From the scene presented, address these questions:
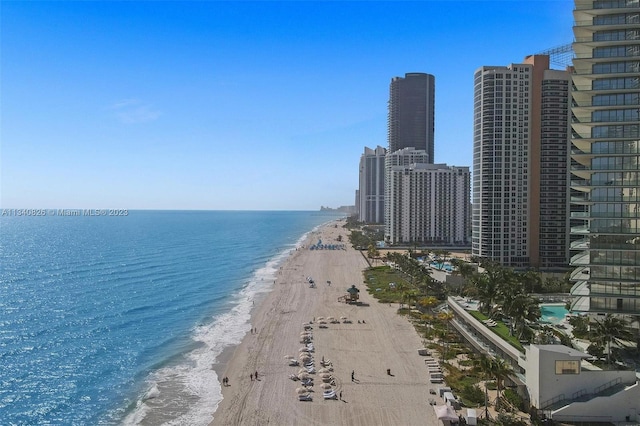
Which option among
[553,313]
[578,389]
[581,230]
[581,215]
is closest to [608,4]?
[581,215]

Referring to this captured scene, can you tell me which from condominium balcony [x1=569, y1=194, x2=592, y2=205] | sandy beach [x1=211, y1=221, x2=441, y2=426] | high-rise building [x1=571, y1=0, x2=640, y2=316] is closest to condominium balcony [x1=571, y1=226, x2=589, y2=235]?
high-rise building [x1=571, y1=0, x2=640, y2=316]

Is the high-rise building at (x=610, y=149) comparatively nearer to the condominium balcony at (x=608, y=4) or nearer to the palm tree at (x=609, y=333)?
the condominium balcony at (x=608, y=4)

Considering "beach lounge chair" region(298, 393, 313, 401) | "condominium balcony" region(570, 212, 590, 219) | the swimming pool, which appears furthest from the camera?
the swimming pool

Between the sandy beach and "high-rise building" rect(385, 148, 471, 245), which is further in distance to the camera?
"high-rise building" rect(385, 148, 471, 245)

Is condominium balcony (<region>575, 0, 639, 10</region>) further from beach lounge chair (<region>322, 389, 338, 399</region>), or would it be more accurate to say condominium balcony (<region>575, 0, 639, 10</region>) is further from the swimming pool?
beach lounge chair (<region>322, 389, 338, 399</region>)

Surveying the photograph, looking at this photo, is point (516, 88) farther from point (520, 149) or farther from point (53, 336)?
point (53, 336)

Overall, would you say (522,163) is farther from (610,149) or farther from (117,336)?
(117,336)

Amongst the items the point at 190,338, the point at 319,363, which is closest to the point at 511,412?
the point at 319,363
